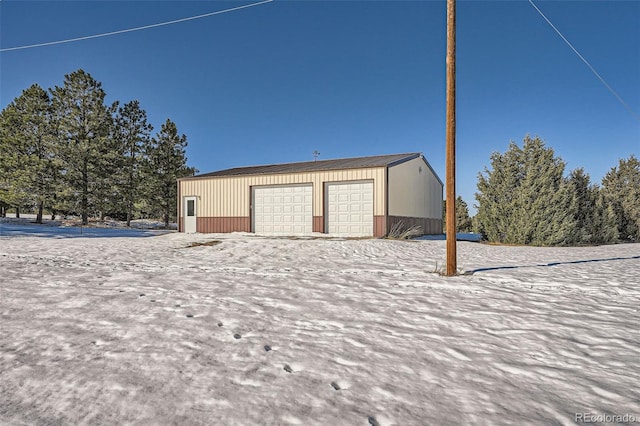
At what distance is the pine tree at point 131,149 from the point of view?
27688 millimetres

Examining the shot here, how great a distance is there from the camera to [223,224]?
62.3ft

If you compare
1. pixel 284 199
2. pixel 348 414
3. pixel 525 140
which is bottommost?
pixel 348 414

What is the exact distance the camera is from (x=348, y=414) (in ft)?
6.31

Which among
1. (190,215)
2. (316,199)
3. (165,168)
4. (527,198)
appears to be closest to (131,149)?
(165,168)

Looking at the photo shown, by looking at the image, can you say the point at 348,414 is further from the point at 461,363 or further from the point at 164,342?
the point at 164,342

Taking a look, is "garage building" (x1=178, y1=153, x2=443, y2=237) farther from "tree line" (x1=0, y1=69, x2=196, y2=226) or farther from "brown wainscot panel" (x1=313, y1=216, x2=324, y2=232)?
"tree line" (x1=0, y1=69, x2=196, y2=226)

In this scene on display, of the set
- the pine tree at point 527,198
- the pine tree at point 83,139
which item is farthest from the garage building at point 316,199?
the pine tree at point 83,139

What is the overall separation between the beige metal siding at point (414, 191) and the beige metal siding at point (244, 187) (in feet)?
2.46

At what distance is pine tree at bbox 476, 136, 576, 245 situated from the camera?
13227 millimetres

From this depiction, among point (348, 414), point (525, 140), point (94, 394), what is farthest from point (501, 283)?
point (525, 140)

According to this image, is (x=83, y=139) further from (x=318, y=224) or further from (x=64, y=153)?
(x=318, y=224)

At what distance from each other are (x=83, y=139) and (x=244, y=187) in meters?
15.6

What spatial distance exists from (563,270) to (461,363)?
5.87 m

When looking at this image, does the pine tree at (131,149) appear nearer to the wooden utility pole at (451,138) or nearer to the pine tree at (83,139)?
the pine tree at (83,139)
